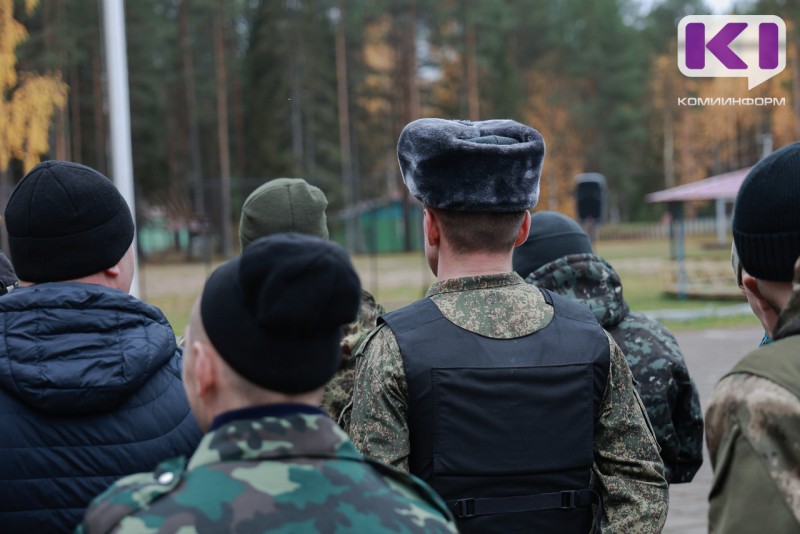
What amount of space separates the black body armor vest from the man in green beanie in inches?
25.7

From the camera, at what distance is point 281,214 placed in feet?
9.68

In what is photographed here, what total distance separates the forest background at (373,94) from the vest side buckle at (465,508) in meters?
32.8

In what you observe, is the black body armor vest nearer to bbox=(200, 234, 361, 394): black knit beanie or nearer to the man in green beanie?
the man in green beanie

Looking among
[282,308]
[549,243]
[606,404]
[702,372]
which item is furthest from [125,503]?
[702,372]

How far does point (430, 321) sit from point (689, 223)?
50.5 metres

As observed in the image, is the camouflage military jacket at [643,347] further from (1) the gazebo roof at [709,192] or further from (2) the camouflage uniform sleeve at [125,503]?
(1) the gazebo roof at [709,192]

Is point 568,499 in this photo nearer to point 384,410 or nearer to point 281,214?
point 384,410

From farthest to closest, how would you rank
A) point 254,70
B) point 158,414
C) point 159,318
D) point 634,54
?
point 634,54 < point 254,70 < point 159,318 < point 158,414

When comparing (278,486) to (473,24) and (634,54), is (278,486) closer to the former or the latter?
(473,24)

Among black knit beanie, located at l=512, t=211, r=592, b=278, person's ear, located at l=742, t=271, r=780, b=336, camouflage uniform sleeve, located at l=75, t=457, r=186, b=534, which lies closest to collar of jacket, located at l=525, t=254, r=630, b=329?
black knit beanie, located at l=512, t=211, r=592, b=278

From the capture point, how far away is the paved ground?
577cm

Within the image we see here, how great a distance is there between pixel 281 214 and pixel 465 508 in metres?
1.14

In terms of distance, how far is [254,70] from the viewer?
4775 centimetres

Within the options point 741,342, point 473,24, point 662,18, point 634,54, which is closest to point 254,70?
point 473,24
